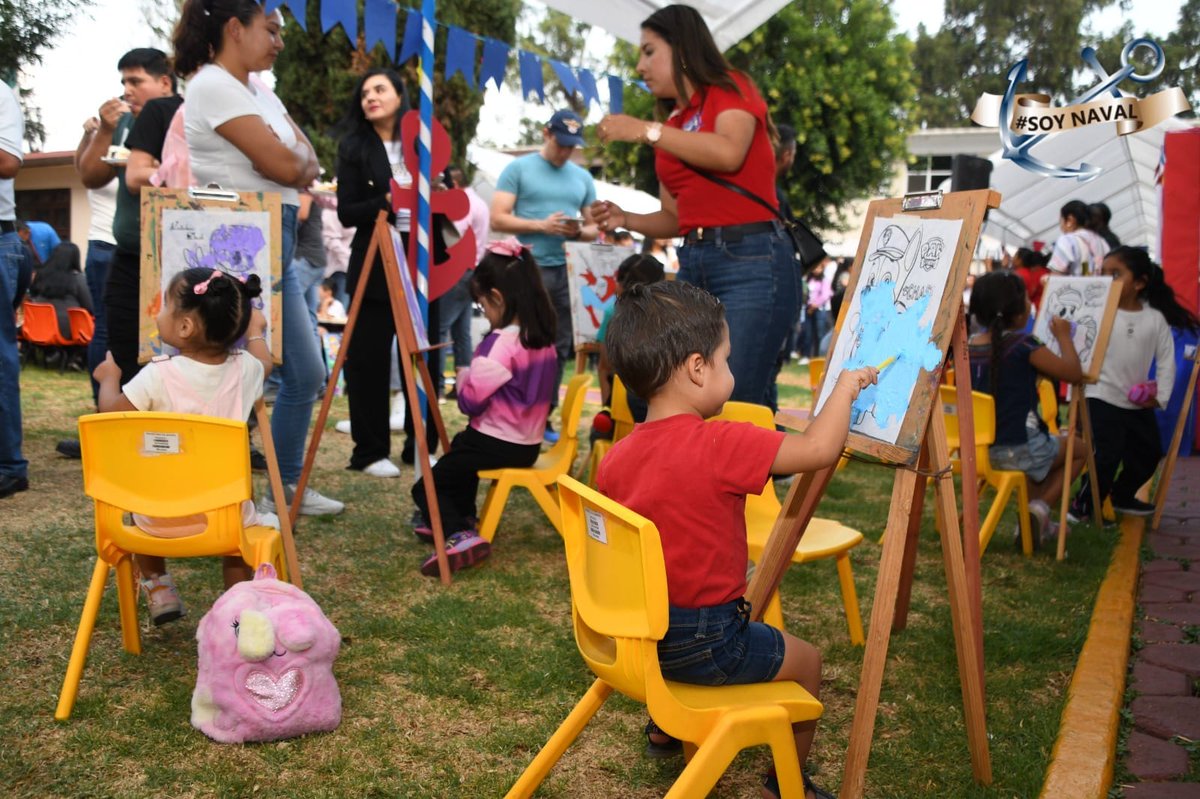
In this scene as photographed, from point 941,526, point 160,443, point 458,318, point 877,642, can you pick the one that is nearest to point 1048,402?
point 941,526

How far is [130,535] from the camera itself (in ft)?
9.48

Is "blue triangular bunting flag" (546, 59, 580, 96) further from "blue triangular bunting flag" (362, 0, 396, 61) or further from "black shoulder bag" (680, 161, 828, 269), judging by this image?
"black shoulder bag" (680, 161, 828, 269)

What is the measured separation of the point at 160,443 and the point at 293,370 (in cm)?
160

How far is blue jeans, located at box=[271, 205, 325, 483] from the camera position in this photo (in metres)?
4.33

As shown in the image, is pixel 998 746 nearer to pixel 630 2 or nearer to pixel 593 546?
pixel 593 546

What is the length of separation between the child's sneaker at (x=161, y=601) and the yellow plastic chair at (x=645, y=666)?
1.57 metres

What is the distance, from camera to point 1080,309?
17.5 feet

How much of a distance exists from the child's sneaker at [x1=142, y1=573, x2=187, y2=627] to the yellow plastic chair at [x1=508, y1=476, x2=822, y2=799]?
1567 mm

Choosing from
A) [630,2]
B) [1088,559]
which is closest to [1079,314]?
[1088,559]

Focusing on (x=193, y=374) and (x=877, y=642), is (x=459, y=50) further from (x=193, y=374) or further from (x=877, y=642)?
(x=877, y=642)

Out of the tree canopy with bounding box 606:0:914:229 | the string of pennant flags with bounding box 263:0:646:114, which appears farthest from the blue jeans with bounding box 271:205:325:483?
the tree canopy with bounding box 606:0:914:229

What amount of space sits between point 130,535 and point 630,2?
→ 414 cm

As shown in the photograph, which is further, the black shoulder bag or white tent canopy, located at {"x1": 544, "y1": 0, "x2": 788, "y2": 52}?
white tent canopy, located at {"x1": 544, "y1": 0, "x2": 788, "y2": 52}

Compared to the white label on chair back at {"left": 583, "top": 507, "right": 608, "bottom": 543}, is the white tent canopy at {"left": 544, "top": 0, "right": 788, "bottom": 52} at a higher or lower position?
higher
